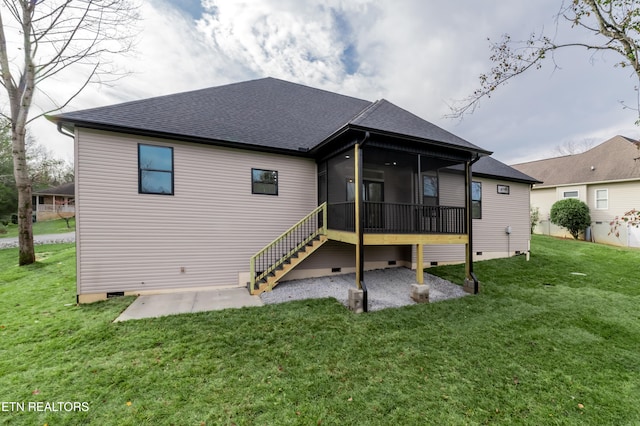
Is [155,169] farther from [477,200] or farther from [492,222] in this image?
[492,222]

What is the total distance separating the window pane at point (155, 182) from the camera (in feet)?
22.0

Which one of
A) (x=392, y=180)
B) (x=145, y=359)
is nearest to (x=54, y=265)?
(x=145, y=359)

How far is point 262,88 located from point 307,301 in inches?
345

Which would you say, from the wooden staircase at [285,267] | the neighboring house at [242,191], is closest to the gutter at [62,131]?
the neighboring house at [242,191]

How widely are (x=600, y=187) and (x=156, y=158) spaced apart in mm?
24938

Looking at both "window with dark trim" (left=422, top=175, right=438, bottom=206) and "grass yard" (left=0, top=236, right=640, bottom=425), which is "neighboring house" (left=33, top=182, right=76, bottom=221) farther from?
"window with dark trim" (left=422, top=175, right=438, bottom=206)

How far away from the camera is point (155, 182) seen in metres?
6.81

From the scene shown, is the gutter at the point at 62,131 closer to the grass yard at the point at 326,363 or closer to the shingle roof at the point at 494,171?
the grass yard at the point at 326,363

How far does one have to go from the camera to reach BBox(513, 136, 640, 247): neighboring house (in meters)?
15.0

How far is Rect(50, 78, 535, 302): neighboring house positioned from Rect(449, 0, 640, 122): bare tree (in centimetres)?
175

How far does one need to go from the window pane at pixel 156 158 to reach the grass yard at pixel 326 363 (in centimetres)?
360

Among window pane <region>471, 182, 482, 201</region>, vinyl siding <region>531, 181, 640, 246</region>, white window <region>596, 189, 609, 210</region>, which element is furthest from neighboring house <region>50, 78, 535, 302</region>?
Result: white window <region>596, 189, 609, 210</region>

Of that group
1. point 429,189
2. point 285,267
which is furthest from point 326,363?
point 429,189

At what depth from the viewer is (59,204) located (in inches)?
1145
